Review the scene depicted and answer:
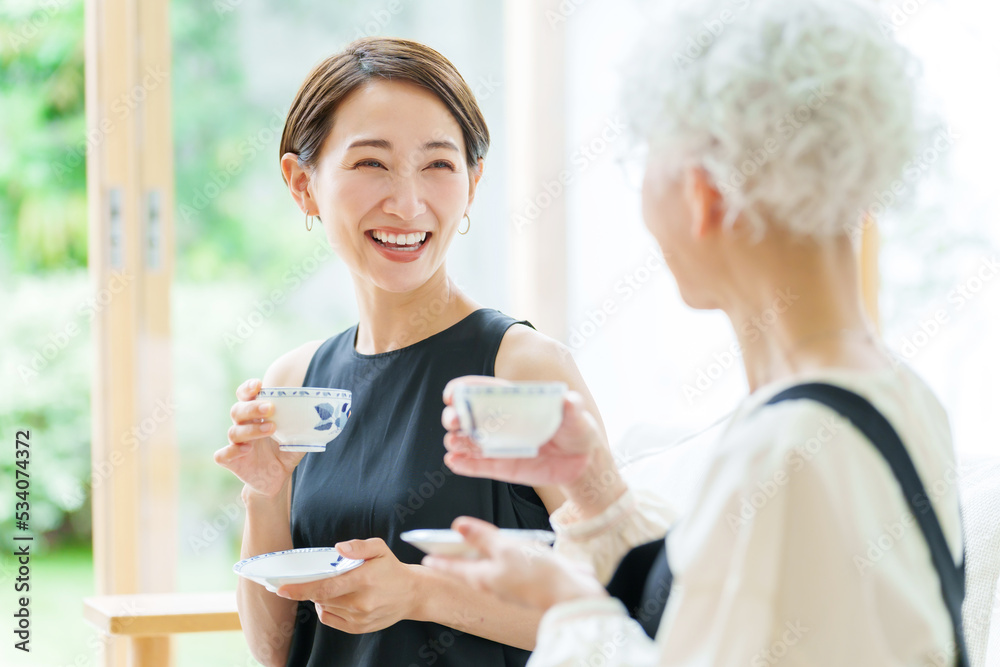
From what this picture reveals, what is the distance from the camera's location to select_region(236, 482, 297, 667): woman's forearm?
1.62 metres

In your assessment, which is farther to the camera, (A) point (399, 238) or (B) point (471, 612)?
(A) point (399, 238)

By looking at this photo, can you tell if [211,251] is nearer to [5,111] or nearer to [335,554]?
[5,111]

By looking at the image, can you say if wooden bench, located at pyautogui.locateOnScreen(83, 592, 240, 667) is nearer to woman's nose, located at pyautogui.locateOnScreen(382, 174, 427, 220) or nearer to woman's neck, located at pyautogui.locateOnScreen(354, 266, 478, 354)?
woman's neck, located at pyautogui.locateOnScreen(354, 266, 478, 354)

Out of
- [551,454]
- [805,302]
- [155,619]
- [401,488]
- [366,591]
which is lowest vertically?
[155,619]

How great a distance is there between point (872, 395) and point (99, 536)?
2378mm

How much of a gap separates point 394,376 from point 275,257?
1.37 meters

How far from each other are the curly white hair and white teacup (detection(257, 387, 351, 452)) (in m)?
0.73

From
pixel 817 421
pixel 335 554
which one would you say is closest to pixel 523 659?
pixel 335 554

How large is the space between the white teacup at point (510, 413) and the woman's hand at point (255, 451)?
515mm

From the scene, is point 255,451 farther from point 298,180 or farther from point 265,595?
point 298,180

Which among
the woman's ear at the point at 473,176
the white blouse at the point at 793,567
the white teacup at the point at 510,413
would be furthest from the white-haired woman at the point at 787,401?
the woman's ear at the point at 473,176

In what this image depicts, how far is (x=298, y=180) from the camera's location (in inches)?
66.2

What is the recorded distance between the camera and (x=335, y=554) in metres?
1.43

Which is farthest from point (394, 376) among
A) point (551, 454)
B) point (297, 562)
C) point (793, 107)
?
point (793, 107)
